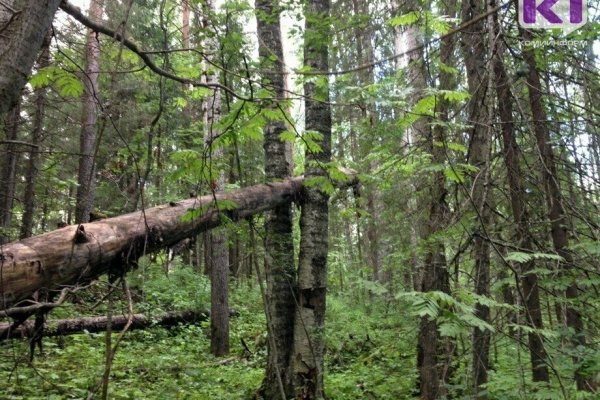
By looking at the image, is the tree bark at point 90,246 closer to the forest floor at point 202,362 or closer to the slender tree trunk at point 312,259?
the forest floor at point 202,362

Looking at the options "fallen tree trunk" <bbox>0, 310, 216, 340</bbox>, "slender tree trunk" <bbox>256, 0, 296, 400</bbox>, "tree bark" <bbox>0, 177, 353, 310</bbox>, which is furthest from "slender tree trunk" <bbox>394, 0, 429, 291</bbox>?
"fallen tree trunk" <bbox>0, 310, 216, 340</bbox>

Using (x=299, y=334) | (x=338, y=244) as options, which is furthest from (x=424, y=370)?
(x=338, y=244)

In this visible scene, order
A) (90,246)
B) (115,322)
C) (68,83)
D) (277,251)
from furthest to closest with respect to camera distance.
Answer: (115,322)
(277,251)
(90,246)
(68,83)

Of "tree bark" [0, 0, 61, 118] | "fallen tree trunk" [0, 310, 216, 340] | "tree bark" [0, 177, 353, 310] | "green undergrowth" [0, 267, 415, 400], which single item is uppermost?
"tree bark" [0, 0, 61, 118]

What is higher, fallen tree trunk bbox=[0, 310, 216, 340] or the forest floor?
fallen tree trunk bbox=[0, 310, 216, 340]

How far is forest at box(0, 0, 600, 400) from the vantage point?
303 cm

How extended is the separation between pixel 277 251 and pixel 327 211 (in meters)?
0.91

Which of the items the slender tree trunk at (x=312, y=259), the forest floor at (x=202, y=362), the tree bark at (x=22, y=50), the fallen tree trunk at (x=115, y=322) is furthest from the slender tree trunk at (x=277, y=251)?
the fallen tree trunk at (x=115, y=322)

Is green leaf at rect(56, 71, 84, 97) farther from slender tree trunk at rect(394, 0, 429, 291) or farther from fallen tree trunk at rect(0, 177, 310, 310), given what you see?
slender tree trunk at rect(394, 0, 429, 291)

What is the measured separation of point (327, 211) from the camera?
6.29 metres

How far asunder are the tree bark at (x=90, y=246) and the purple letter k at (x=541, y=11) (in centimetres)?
331

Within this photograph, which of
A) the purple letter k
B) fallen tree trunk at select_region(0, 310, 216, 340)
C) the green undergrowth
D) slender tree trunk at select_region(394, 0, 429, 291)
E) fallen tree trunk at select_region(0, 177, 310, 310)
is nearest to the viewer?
fallen tree trunk at select_region(0, 177, 310, 310)

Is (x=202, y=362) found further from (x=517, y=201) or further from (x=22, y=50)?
(x=22, y=50)

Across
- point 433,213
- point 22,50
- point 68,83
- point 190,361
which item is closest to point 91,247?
point 68,83
